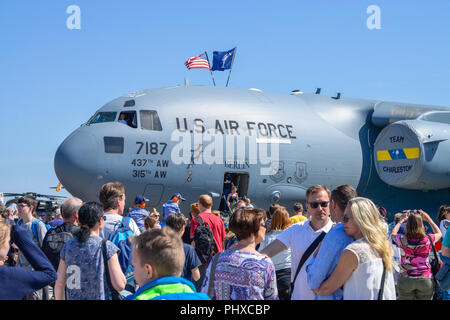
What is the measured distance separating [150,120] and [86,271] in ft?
28.3

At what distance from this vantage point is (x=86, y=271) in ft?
14.1

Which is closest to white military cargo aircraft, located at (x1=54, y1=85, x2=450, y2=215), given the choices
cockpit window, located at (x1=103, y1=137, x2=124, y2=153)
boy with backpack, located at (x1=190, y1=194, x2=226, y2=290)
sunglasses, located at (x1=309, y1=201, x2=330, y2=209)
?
cockpit window, located at (x1=103, y1=137, x2=124, y2=153)

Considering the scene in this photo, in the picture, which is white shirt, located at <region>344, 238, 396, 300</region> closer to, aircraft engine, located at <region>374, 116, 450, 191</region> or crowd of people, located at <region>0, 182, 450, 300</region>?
crowd of people, located at <region>0, 182, 450, 300</region>

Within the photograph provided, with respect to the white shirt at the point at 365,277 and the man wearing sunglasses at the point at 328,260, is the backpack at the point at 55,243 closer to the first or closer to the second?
the man wearing sunglasses at the point at 328,260

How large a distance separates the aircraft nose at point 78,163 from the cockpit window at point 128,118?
36.6 inches

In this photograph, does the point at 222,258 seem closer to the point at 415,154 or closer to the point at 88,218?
the point at 88,218

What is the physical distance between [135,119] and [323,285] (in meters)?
9.66

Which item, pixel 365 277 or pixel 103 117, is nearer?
pixel 365 277

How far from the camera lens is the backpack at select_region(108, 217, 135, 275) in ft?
16.5

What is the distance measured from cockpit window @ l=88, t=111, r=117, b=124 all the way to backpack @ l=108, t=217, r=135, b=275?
7886mm

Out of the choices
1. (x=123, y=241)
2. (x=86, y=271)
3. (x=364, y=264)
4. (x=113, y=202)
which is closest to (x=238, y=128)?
(x=113, y=202)

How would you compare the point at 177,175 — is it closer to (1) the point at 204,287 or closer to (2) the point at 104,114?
(2) the point at 104,114

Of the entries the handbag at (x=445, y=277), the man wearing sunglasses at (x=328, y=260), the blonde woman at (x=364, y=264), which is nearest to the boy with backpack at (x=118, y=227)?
the man wearing sunglasses at (x=328, y=260)
